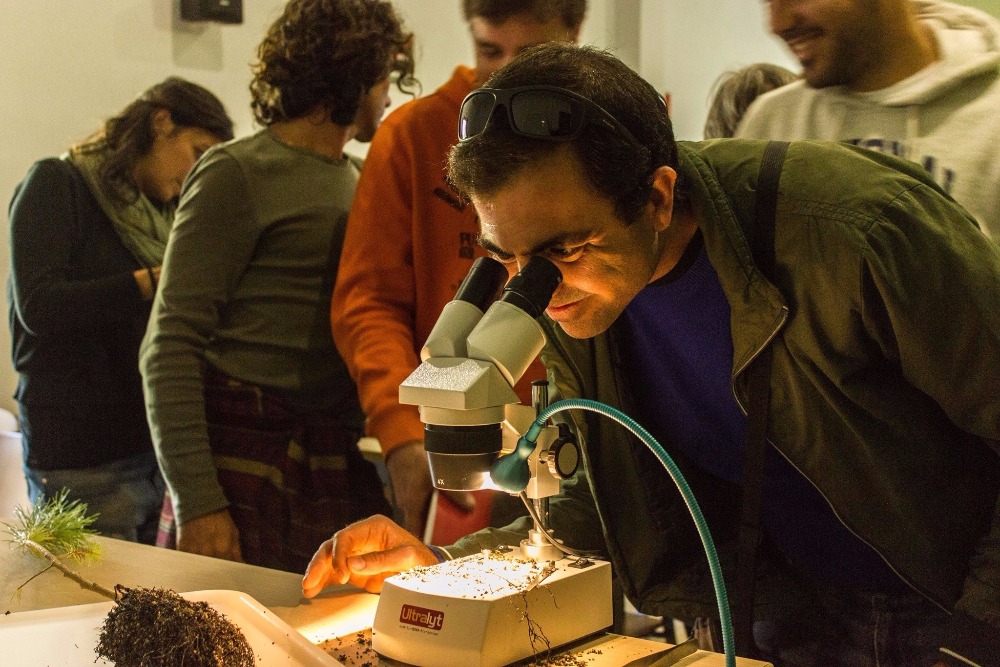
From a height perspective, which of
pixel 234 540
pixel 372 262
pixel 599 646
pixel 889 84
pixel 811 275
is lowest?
pixel 234 540

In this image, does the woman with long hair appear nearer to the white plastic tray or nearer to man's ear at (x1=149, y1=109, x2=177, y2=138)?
man's ear at (x1=149, y1=109, x2=177, y2=138)

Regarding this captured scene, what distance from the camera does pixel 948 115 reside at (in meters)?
1.75

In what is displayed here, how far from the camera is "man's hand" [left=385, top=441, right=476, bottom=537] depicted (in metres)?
1.83

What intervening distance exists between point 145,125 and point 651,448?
2.00 metres

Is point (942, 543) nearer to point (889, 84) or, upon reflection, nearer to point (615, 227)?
point (615, 227)

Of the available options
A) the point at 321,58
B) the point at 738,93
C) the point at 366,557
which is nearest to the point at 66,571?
the point at 366,557

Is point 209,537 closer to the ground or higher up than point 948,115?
closer to the ground

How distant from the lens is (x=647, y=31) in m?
4.60

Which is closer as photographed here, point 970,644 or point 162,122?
point 970,644

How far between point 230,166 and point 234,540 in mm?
733

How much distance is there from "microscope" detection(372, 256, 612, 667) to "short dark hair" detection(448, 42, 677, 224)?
126 mm

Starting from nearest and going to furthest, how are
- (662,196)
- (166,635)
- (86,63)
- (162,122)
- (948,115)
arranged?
(166,635), (662,196), (948,115), (162,122), (86,63)

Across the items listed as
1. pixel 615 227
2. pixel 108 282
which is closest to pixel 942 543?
pixel 615 227

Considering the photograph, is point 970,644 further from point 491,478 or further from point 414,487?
point 414,487
